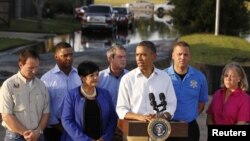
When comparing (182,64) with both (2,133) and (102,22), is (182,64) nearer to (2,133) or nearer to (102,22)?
(2,133)

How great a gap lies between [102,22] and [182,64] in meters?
31.4

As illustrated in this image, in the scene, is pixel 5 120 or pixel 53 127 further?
pixel 53 127

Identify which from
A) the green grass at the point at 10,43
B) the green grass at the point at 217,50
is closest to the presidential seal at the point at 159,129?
the green grass at the point at 217,50

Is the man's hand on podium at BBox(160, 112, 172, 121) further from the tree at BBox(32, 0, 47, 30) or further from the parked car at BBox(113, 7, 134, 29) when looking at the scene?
the parked car at BBox(113, 7, 134, 29)

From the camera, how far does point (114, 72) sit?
6.67 metres

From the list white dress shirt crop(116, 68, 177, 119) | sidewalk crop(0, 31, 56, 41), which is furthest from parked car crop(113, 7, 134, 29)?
white dress shirt crop(116, 68, 177, 119)

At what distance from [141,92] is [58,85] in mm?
1038

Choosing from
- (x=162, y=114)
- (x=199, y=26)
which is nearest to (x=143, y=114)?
(x=162, y=114)

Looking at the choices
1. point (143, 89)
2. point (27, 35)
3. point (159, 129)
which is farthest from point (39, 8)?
point (159, 129)

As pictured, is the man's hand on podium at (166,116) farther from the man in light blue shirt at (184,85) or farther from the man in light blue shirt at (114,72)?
the man in light blue shirt at (114,72)

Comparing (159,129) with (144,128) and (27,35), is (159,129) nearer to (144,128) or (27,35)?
(144,128)

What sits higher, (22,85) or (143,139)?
(22,85)

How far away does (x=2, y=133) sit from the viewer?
9859 mm

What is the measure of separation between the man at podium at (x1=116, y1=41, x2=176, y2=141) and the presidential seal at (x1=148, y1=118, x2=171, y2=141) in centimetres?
37
